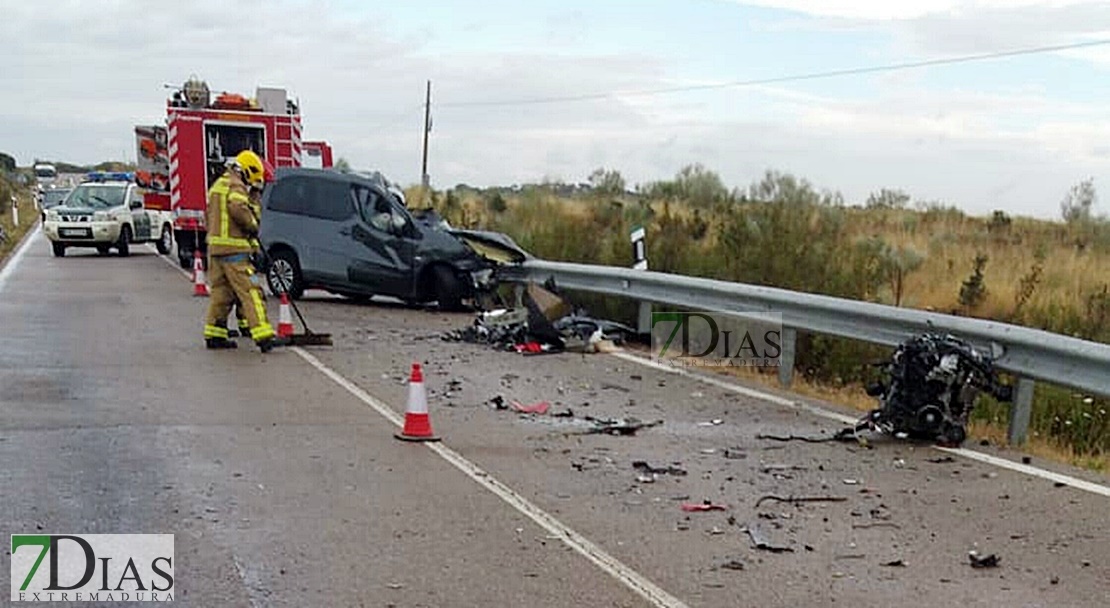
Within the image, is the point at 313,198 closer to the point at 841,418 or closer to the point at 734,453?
the point at 841,418

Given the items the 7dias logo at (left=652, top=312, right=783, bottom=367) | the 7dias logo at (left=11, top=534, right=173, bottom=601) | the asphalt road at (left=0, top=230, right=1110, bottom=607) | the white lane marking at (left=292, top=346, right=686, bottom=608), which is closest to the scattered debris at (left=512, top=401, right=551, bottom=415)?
the asphalt road at (left=0, top=230, right=1110, bottom=607)

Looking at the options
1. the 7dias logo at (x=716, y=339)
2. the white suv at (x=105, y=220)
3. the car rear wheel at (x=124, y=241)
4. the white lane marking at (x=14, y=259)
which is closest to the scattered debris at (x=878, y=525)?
the 7dias logo at (x=716, y=339)

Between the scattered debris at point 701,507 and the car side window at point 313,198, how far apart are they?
11.0 meters

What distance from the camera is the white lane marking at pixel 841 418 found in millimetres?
7037

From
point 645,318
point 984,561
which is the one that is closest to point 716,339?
point 645,318

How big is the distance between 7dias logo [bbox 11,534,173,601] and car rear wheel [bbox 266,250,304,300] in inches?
456

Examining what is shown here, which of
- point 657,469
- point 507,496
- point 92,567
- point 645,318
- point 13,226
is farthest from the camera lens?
point 13,226

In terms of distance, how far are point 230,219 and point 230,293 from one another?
0.77 m

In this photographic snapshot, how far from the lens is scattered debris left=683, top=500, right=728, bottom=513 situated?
640 cm

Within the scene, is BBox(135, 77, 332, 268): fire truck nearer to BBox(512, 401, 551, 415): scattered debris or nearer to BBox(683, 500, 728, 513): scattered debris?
BBox(512, 401, 551, 415): scattered debris

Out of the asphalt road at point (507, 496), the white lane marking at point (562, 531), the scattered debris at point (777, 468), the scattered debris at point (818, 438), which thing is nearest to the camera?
the white lane marking at point (562, 531)

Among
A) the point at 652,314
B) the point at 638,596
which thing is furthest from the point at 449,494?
the point at 652,314

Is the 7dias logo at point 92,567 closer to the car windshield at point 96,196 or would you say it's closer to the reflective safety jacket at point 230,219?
the reflective safety jacket at point 230,219

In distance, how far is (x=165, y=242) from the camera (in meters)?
30.6
